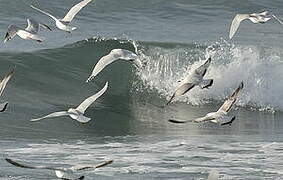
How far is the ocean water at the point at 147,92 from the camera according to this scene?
489 inches

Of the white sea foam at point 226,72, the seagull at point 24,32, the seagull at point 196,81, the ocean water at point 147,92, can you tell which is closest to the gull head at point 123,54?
the seagull at point 196,81

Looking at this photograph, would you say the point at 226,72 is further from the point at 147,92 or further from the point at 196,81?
the point at 196,81

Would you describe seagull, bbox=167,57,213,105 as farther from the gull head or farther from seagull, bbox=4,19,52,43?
seagull, bbox=4,19,52,43

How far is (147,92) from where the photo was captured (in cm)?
2059

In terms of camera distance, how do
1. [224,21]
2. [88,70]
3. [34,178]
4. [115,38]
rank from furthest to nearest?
[224,21], [115,38], [88,70], [34,178]

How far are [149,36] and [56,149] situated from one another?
40.1 ft

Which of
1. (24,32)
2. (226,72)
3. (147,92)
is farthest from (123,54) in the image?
(226,72)

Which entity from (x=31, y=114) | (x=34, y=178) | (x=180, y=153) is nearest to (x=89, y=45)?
(x=31, y=114)

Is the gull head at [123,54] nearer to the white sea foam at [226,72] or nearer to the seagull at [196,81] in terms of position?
the seagull at [196,81]

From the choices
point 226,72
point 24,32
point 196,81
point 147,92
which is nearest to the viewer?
point 196,81

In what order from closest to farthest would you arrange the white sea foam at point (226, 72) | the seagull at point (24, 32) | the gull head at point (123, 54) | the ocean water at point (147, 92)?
1. the gull head at point (123, 54)
2. the seagull at point (24, 32)
3. the ocean water at point (147, 92)
4. the white sea foam at point (226, 72)

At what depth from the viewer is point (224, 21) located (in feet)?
95.1

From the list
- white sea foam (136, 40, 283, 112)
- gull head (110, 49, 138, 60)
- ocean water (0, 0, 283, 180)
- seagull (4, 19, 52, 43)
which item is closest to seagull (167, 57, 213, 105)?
gull head (110, 49, 138, 60)

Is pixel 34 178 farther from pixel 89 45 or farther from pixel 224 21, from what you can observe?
pixel 224 21
